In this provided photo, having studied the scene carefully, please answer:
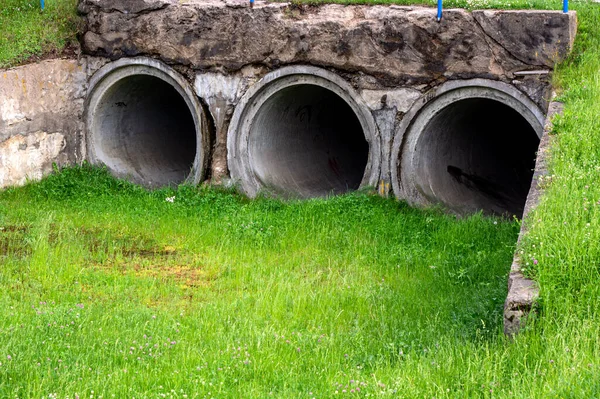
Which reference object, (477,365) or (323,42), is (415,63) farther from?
(477,365)

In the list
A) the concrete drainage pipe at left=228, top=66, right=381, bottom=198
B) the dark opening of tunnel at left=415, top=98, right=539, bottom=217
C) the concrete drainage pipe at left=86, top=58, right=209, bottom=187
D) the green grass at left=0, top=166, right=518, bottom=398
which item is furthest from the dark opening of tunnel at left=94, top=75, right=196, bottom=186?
the dark opening of tunnel at left=415, top=98, right=539, bottom=217

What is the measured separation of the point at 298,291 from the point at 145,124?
262 inches

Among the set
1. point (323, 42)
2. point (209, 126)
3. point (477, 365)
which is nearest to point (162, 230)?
point (209, 126)

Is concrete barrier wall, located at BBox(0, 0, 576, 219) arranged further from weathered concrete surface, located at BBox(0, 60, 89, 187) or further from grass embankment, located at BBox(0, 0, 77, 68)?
grass embankment, located at BBox(0, 0, 77, 68)

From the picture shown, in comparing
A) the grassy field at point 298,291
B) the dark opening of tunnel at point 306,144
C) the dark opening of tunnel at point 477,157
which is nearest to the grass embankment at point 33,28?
the grassy field at point 298,291

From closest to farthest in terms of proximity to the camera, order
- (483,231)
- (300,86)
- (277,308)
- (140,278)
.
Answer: (277,308), (140,278), (483,231), (300,86)

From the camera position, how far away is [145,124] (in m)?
13.5

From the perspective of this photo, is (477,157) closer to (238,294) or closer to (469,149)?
(469,149)

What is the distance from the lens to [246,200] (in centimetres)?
1147

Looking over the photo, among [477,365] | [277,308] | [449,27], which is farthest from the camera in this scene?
[449,27]

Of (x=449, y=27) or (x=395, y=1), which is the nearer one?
(x=449, y=27)

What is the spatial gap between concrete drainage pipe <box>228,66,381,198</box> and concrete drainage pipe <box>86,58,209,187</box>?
635 mm

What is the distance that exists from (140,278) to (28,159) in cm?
436

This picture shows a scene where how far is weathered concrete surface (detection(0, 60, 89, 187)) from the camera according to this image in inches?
444
